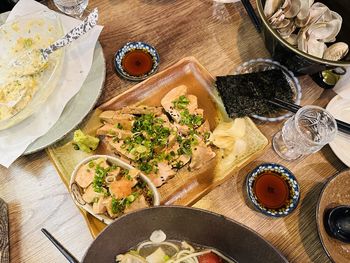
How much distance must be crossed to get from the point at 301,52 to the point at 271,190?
0.79 m

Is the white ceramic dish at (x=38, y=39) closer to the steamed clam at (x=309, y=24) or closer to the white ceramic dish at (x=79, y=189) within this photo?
the white ceramic dish at (x=79, y=189)

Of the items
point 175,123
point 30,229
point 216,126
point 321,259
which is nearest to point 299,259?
point 321,259

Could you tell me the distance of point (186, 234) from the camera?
1.62 meters

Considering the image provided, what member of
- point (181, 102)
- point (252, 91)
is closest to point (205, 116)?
point (181, 102)

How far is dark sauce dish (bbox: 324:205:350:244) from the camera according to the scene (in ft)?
6.07

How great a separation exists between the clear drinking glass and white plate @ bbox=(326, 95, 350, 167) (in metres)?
0.15

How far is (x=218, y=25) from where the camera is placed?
8.25ft

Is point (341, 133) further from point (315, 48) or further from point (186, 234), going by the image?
point (186, 234)

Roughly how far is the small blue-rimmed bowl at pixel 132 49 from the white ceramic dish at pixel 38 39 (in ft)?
1.15

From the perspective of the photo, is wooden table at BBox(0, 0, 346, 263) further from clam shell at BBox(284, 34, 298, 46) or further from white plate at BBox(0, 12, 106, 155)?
clam shell at BBox(284, 34, 298, 46)

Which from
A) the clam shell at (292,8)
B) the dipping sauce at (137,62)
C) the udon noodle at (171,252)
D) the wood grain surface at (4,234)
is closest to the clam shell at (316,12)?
the clam shell at (292,8)

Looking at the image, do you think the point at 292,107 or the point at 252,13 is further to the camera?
the point at 252,13

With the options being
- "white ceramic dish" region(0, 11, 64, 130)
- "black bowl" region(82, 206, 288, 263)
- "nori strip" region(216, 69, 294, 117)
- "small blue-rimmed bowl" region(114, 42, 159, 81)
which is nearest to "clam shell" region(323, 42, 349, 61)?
"nori strip" region(216, 69, 294, 117)

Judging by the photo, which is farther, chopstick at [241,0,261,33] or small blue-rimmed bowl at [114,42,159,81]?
chopstick at [241,0,261,33]
